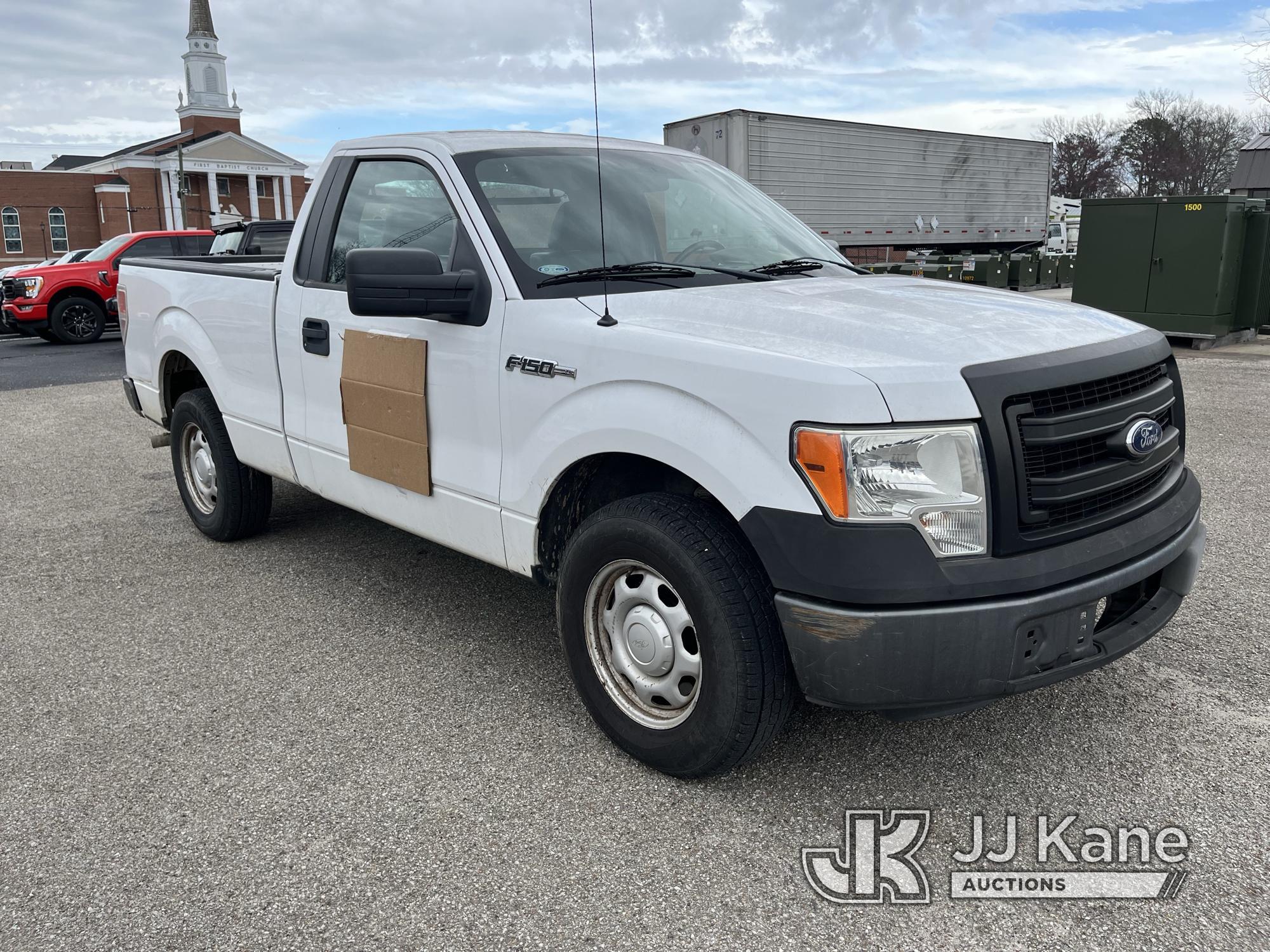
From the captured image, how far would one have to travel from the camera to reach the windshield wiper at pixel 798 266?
3838 mm

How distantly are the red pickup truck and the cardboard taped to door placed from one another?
15363 millimetres

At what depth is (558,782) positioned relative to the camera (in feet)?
10.3

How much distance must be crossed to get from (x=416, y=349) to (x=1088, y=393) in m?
2.24

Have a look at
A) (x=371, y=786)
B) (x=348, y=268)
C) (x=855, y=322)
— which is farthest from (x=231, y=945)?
(x=855, y=322)

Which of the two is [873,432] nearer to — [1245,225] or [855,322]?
[855,322]

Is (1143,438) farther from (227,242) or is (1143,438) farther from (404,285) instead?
(227,242)

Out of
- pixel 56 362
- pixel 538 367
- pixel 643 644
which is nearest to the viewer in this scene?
pixel 643 644

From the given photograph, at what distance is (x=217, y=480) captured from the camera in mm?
5398

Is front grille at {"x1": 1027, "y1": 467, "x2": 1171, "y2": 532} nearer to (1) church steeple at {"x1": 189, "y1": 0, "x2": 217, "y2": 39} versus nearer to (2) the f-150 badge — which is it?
(2) the f-150 badge

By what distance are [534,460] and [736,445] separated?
0.86m

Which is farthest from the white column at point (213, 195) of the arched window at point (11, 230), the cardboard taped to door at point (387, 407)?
the cardboard taped to door at point (387, 407)

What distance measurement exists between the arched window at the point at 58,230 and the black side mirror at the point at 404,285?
73.5 meters

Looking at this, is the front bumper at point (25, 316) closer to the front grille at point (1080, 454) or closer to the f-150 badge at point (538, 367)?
the f-150 badge at point (538, 367)

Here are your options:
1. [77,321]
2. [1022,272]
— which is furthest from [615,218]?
[1022,272]
